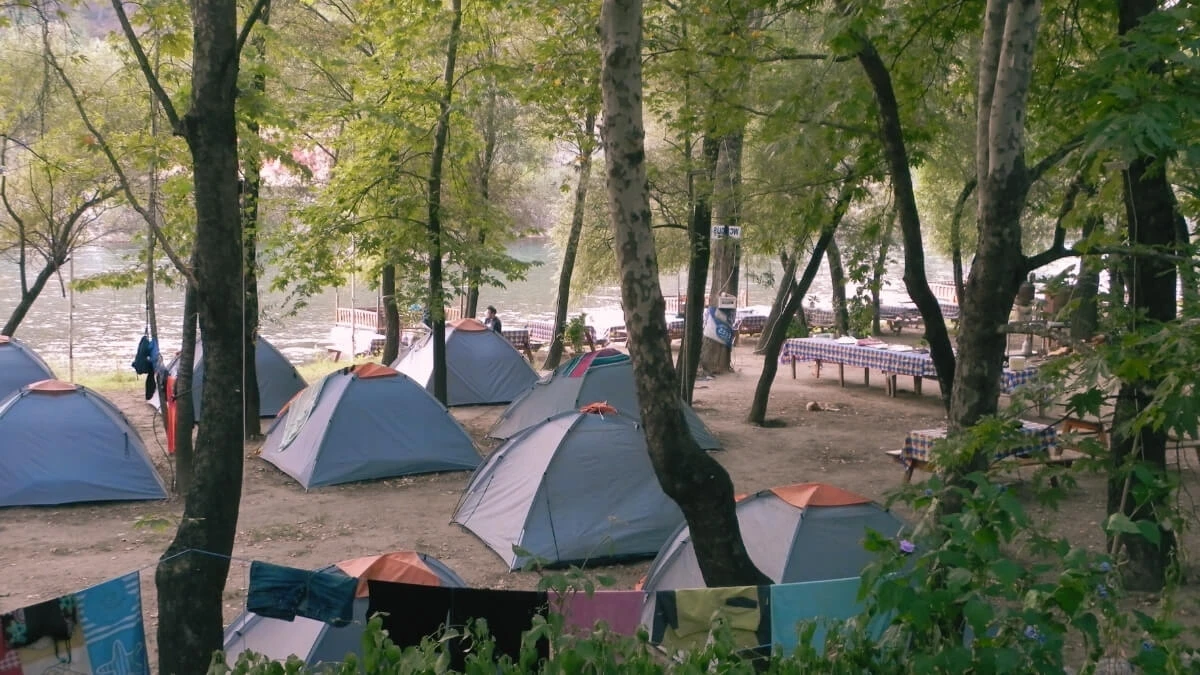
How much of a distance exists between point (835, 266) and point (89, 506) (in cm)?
1466

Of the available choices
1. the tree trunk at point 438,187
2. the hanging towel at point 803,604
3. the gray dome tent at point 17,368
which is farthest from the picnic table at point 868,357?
the gray dome tent at point 17,368

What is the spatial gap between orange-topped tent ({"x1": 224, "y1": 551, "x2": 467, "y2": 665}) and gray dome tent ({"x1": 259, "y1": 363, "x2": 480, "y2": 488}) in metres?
5.06

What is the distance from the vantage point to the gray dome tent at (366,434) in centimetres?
1185

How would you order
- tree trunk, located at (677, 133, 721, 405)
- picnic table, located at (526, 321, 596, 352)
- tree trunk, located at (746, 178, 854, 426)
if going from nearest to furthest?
1. tree trunk, located at (677, 133, 721, 405)
2. tree trunk, located at (746, 178, 854, 426)
3. picnic table, located at (526, 321, 596, 352)

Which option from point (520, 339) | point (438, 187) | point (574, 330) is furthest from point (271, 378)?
point (520, 339)

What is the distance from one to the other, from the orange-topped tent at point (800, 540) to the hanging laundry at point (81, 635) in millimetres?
3389

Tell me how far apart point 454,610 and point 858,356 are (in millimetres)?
13580

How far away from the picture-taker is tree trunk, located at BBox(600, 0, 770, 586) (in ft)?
17.5

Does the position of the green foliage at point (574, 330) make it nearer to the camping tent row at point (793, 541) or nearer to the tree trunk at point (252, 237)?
the tree trunk at point (252, 237)

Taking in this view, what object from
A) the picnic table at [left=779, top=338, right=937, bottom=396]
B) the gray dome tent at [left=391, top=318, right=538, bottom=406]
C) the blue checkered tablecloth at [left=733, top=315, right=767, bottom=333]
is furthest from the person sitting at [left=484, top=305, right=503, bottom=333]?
the blue checkered tablecloth at [left=733, top=315, right=767, bottom=333]

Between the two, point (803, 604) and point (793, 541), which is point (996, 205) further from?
point (793, 541)

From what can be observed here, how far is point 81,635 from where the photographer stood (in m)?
5.59

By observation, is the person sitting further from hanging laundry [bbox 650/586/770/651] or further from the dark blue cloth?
hanging laundry [bbox 650/586/770/651]

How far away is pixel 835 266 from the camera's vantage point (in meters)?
21.3
